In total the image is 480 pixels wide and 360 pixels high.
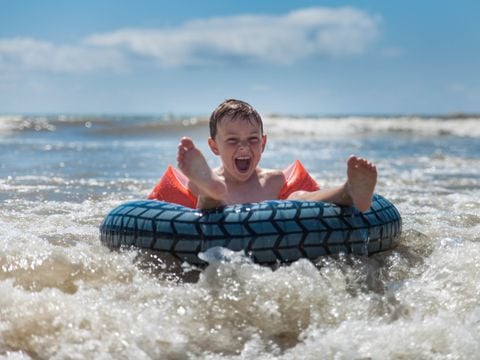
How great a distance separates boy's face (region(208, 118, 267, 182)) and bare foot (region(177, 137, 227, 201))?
1.63ft

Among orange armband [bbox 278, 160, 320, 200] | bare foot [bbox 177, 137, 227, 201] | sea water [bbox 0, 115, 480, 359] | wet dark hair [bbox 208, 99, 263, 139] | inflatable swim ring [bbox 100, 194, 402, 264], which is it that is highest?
wet dark hair [bbox 208, 99, 263, 139]

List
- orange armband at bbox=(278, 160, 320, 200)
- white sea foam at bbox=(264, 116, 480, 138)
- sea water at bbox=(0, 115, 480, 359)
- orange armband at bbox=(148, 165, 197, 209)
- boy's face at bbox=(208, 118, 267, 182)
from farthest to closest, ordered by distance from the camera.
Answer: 1. white sea foam at bbox=(264, 116, 480, 138)
2. orange armband at bbox=(278, 160, 320, 200)
3. orange armband at bbox=(148, 165, 197, 209)
4. boy's face at bbox=(208, 118, 267, 182)
5. sea water at bbox=(0, 115, 480, 359)

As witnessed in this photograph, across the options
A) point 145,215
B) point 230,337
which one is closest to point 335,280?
point 230,337

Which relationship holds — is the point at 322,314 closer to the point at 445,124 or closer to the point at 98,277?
the point at 98,277

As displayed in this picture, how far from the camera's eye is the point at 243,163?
434 centimetres

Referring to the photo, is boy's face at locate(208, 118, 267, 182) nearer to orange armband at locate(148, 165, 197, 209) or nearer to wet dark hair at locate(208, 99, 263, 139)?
wet dark hair at locate(208, 99, 263, 139)

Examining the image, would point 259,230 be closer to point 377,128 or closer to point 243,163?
point 243,163

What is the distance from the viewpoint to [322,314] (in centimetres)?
322

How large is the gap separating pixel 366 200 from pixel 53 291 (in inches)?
71.7

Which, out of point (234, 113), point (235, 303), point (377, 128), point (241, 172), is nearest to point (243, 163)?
point (241, 172)

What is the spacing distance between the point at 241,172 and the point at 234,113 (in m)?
0.39

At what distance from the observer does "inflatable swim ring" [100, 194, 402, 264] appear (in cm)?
369

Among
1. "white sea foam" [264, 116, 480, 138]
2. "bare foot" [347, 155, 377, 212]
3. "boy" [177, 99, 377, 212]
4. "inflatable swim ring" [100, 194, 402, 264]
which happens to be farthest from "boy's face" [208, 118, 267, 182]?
"white sea foam" [264, 116, 480, 138]

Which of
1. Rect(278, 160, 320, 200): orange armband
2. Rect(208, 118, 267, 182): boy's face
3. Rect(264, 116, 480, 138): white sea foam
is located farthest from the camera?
Rect(264, 116, 480, 138): white sea foam
